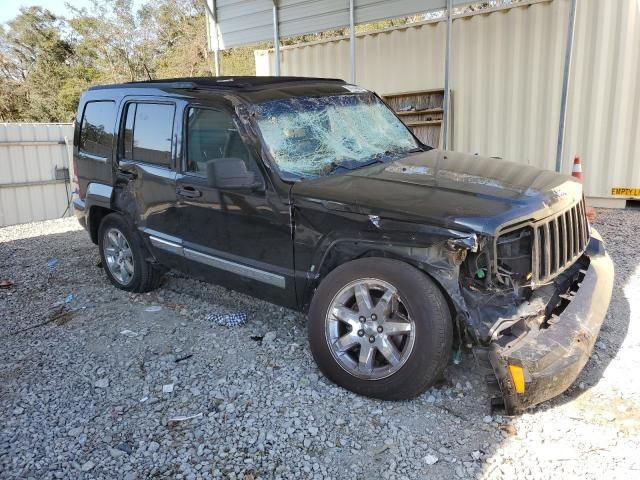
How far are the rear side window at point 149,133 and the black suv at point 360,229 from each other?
0.02 metres

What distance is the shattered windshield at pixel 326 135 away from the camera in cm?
382

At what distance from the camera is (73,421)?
10.6 feet

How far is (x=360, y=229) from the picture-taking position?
322cm

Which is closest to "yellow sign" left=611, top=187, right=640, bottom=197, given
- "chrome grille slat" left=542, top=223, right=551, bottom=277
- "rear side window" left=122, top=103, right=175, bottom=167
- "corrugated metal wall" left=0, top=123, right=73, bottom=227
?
"chrome grille slat" left=542, top=223, right=551, bottom=277

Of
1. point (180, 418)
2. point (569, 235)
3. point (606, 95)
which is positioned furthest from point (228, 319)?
point (606, 95)

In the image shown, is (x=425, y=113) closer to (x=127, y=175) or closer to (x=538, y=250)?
(x=127, y=175)

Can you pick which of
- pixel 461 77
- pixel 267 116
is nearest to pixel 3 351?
pixel 267 116

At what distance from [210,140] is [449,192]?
194 centimetres

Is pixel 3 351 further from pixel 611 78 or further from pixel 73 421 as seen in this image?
pixel 611 78

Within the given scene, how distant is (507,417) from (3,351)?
377cm

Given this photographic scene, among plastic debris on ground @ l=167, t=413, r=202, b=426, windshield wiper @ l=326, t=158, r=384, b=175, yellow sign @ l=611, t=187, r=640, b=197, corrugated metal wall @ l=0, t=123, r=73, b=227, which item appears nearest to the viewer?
plastic debris on ground @ l=167, t=413, r=202, b=426

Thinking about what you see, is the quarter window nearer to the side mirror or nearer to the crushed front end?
the side mirror

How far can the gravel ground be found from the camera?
2.75 meters

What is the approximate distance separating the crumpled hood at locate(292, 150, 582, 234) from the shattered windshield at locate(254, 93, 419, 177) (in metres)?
0.22
